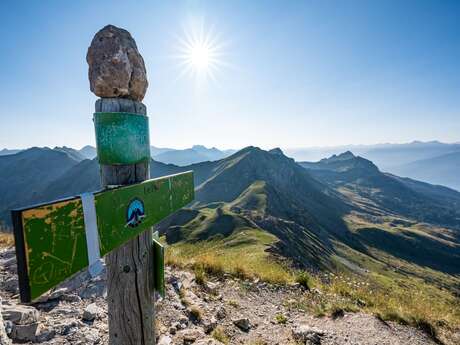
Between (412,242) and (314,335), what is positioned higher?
(314,335)

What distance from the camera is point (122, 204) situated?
1921 millimetres

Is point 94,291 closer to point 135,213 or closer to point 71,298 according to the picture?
point 71,298

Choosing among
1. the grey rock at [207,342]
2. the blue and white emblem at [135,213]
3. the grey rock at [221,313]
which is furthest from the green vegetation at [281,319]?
the blue and white emblem at [135,213]

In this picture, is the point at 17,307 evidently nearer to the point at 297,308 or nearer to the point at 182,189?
the point at 182,189

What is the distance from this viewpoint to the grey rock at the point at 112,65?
7.16ft

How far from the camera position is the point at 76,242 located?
58.6 inches

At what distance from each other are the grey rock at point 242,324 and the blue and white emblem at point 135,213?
14.8ft

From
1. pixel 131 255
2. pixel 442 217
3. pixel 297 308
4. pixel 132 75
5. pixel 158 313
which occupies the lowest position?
pixel 442 217

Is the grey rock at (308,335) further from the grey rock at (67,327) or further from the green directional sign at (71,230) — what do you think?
the green directional sign at (71,230)

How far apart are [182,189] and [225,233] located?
2443 inches

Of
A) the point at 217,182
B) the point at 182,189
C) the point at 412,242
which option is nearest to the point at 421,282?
the point at 412,242

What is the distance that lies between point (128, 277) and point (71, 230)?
99 cm

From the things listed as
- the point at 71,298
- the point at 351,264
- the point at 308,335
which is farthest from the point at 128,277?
the point at 351,264

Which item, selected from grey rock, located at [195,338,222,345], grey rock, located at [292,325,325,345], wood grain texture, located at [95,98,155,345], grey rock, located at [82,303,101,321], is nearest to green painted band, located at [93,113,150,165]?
wood grain texture, located at [95,98,155,345]
